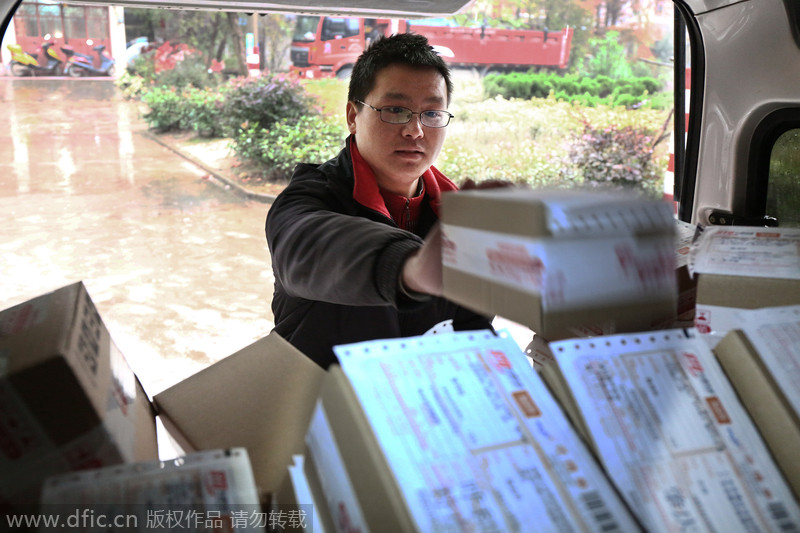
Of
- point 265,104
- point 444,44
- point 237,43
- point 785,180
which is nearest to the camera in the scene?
point 785,180

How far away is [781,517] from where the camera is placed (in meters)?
0.86

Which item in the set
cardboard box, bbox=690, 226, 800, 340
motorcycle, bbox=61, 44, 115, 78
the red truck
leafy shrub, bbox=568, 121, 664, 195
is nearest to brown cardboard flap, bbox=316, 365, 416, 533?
cardboard box, bbox=690, 226, 800, 340

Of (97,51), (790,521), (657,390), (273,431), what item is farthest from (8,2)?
(97,51)

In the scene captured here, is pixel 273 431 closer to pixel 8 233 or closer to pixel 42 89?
pixel 8 233

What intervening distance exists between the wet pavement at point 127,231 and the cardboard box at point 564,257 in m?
3.74

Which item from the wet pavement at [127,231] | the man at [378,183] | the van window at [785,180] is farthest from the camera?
the wet pavement at [127,231]

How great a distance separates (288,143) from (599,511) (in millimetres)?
8376

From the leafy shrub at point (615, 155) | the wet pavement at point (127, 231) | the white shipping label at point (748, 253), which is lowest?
the wet pavement at point (127, 231)

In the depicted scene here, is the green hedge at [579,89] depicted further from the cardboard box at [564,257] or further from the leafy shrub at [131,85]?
the cardboard box at [564,257]

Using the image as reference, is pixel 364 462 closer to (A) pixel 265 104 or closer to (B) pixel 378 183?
(B) pixel 378 183

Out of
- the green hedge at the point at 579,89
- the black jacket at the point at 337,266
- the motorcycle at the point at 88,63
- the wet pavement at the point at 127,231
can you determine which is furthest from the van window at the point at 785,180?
the motorcycle at the point at 88,63

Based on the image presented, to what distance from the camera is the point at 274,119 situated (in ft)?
29.8

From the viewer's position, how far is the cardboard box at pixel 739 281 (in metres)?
1.30

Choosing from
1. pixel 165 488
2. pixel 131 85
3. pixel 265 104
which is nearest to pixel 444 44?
pixel 265 104
